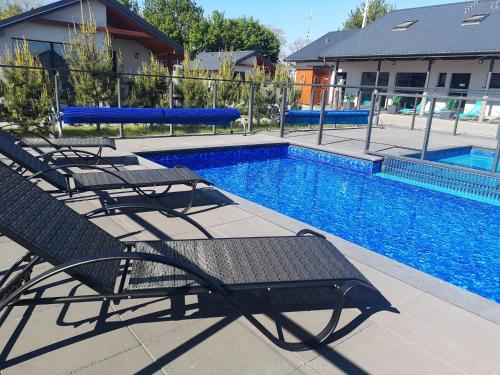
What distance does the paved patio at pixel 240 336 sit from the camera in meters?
1.90

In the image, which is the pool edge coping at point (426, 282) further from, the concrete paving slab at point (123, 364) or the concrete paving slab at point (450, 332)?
the concrete paving slab at point (123, 364)

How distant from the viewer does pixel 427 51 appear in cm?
1847

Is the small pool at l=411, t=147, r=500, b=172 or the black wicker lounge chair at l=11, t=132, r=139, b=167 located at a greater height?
the black wicker lounge chair at l=11, t=132, r=139, b=167

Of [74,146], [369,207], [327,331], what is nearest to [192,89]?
[74,146]

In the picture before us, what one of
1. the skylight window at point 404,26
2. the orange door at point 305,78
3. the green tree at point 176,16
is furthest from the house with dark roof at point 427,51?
the green tree at point 176,16

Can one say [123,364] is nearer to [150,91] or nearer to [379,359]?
[379,359]

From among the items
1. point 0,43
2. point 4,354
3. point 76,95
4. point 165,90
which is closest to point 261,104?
point 165,90

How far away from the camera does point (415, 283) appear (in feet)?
9.25

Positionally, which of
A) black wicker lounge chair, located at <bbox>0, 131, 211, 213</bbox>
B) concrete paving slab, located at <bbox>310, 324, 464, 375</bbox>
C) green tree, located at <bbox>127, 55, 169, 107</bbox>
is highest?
green tree, located at <bbox>127, 55, 169, 107</bbox>

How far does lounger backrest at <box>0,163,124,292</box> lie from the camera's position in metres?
1.83

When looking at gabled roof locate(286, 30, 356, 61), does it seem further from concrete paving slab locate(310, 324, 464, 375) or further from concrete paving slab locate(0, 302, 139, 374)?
concrete paving slab locate(0, 302, 139, 374)

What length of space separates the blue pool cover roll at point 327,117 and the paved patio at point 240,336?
8.99 meters

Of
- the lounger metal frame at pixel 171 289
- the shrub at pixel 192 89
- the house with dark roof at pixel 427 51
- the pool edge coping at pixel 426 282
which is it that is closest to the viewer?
the lounger metal frame at pixel 171 289

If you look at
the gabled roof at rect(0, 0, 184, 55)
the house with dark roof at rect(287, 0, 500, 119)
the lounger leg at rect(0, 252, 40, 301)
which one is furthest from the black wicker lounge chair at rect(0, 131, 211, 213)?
the house with dark roof at rect(287, 0, 500, 119)
